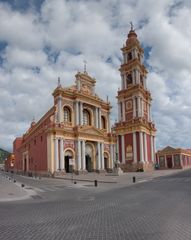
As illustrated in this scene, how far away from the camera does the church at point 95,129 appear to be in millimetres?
Answer: 46969

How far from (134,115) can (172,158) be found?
75.2ft

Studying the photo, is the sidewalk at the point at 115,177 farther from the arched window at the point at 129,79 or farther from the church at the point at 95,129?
the arched window at the point at 129,79

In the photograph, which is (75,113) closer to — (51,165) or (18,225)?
(51,165)

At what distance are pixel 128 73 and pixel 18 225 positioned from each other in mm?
58966

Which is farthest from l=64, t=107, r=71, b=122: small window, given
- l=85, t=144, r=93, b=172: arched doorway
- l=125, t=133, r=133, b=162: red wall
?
l=125, t=133, r=133, b=162: red wall

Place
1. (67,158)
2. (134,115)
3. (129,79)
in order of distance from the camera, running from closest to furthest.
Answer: (67,158) < (134,115) < (129,79)

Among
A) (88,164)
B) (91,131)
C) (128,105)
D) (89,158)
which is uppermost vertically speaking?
(128,105)

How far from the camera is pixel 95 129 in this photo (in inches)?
2048

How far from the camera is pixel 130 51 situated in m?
65.9

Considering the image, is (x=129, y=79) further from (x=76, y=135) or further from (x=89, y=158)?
(x=76, y=135)

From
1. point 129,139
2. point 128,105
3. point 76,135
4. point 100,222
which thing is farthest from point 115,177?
point 100,222

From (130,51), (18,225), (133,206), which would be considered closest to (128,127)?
(130,51)

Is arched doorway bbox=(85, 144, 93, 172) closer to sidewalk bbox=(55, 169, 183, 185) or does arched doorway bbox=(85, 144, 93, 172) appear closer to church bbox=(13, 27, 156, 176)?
church bbox=(13, 27, 156, 176)

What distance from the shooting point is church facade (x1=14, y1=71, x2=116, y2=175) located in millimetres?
45531
